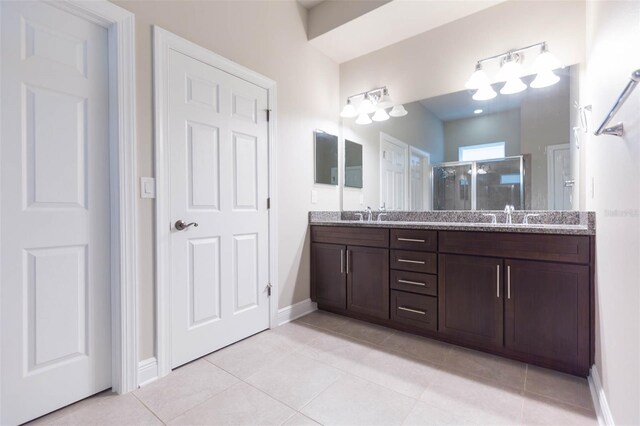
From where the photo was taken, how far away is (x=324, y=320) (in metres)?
2.57

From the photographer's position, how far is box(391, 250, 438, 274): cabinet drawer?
6.80 feet

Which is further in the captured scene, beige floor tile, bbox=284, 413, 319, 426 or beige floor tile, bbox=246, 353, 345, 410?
beige floor tile, bbox=246, 353, 345, 410

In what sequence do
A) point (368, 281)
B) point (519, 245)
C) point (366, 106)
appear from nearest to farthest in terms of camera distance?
point (519, 245) < point (368, 281) < point (366, 106)

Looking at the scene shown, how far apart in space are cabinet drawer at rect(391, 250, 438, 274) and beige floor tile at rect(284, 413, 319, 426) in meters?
1.21

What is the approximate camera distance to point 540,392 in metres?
1.53

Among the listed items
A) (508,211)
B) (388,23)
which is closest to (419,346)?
(508,211)

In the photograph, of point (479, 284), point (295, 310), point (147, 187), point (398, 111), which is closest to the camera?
point (147, 187)

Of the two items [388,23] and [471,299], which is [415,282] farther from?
[388,23]

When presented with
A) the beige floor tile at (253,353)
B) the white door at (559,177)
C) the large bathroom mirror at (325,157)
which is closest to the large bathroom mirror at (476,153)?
the white door at (559,177)

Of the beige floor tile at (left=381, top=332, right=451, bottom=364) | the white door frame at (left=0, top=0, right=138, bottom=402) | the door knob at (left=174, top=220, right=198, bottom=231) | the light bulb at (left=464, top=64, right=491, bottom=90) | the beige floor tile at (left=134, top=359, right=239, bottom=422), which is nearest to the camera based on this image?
the beige floor tile at (left=134, top=359, right=239, bottom=422)

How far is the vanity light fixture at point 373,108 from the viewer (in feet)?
9.38

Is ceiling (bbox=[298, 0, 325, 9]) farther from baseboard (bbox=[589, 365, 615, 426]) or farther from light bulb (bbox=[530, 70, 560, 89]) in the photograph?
baseboard (bbox=[589, 365, 615, 426])

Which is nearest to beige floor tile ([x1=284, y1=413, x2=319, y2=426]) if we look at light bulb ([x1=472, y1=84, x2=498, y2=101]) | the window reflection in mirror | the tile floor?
the tile floor

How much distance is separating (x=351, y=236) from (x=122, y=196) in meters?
1.63
